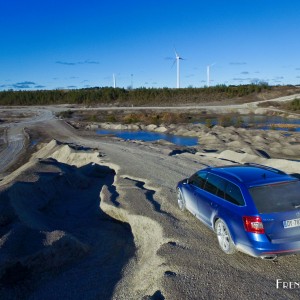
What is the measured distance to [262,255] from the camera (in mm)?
6941

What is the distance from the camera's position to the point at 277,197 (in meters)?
7.26

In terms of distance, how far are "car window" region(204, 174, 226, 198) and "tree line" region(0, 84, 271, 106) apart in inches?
4027

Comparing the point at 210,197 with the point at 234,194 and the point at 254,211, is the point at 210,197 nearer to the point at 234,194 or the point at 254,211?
the point at 234,194

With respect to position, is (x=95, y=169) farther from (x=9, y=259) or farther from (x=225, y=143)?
(x=225, y=143)

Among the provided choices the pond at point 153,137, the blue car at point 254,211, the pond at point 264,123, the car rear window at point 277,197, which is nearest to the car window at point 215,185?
the blue car at point 254,211

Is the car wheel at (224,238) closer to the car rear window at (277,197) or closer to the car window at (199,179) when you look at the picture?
the car rear window at (277,197)

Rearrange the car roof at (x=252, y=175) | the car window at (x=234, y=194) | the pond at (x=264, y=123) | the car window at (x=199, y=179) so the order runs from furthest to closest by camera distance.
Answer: the pond at (x=264, y=123) < the car window at (x=199, y=179) < the car roof at (x=252, y=175) < the car window at (x=234, y=194)

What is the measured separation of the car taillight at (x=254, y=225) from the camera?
6.91 metres

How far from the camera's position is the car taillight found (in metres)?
6.91

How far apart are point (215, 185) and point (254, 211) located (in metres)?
1.70

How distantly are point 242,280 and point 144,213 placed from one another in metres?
4.81

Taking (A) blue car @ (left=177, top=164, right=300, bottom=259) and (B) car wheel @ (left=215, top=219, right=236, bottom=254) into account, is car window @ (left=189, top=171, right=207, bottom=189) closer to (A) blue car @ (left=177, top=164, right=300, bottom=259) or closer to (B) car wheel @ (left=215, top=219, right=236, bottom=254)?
(A) blue car @ (left=177, top=164, right=300, bottom=259)

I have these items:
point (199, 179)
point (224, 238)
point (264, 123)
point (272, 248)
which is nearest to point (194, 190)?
point (199, 179)

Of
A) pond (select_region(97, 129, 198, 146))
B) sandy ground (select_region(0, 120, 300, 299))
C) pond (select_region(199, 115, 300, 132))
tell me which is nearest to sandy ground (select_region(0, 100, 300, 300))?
sandy ground (select_region(0, 120, 300, 299))
